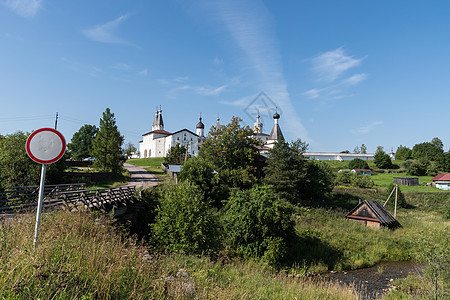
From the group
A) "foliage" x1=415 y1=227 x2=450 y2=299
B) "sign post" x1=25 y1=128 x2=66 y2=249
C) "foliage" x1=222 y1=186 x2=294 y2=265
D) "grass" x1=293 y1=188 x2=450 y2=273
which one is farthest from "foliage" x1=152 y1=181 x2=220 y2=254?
"foliage" x1=415 y1=227 x2=450 y2=299

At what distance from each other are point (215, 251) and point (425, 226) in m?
23.1

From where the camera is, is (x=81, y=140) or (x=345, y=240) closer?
(x=345, y=240)

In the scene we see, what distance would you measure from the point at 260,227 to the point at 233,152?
17.0 metres

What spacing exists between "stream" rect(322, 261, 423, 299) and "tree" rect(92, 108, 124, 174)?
1177 inches

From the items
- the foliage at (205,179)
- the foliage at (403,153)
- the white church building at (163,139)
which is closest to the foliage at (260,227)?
the foliage at (205,179)

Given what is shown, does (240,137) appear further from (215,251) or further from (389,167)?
(389,167)

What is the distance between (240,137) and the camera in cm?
3472

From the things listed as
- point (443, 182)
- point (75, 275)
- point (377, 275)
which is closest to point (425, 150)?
point (443, 182)

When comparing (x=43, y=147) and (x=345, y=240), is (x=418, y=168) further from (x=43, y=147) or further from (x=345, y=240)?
(x=43, y=147)

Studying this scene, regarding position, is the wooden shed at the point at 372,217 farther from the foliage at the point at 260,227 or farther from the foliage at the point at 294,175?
Result: the foliage at the point at 260,227

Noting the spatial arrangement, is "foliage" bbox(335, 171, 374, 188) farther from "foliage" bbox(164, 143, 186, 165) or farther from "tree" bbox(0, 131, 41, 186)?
"tree" bbox(0, 131, 41, 186)

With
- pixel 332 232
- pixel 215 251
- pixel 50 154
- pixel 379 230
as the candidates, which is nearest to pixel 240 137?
pixel 332 232

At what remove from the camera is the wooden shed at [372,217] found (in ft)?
85.5

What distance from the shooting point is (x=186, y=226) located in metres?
14.9
